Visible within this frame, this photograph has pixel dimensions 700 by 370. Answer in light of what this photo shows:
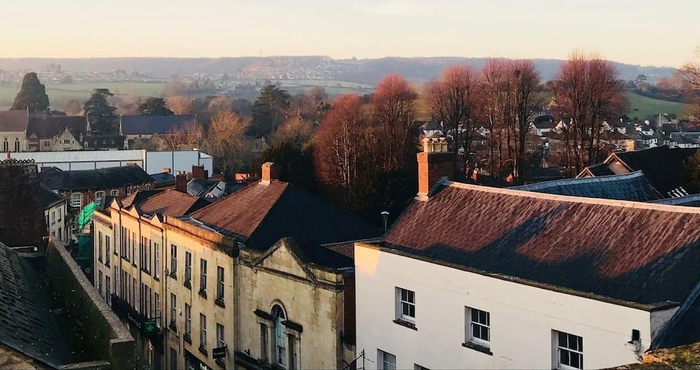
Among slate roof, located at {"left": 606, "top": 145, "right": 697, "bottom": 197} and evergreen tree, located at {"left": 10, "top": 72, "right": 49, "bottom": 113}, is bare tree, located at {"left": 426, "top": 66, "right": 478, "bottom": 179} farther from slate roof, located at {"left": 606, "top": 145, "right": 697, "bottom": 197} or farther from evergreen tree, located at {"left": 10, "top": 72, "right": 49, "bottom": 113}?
evergreen tree, located at {"left": 10, "top": 72, "right": 49, "bottom": 113}

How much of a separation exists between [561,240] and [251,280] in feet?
36.0

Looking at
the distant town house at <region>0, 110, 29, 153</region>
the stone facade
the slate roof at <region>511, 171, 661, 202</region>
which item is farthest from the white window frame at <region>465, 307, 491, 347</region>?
the distant town house at <region>0, 110, 29, 153</region>

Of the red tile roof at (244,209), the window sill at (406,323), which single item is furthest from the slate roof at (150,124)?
the window sill at (406,323)

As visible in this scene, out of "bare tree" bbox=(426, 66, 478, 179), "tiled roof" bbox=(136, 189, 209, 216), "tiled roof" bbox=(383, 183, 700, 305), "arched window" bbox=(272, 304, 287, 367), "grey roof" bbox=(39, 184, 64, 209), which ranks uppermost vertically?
"bare tree" bbox=(426, 66, 478, 179)

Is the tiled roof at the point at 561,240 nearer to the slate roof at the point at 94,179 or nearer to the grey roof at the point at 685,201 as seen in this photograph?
the grey roof at the point at 685,201

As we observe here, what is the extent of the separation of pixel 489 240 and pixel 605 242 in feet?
10.3

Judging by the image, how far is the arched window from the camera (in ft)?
79.0

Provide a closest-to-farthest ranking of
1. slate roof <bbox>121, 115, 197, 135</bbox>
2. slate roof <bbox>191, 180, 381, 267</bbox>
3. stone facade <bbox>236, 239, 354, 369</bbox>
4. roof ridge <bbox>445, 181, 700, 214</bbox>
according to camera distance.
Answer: roof ridge <bbox>445, 181, 700, 214</bbox>
stone facade <bbox>236, 239, 354, 369</bbox>
slate roof <bbox>191, 180, 381, 267</bbox>
slate roof <bbox>121, 115, 197, 135</bbox>

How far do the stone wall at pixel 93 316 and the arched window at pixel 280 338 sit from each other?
6.26 metres

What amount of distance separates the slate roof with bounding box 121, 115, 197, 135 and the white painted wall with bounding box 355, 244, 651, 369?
106099 millimetres

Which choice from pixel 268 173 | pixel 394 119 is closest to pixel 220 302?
pixel 268 173

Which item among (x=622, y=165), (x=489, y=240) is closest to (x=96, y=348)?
(x=489, y=240)

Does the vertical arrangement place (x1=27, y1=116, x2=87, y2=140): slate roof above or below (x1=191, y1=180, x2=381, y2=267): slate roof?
above

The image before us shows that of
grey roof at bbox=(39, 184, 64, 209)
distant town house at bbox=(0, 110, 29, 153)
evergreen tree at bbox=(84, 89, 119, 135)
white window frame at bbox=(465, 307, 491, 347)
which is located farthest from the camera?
evergreen tree at bbox=(84, 89, 119, 135)
